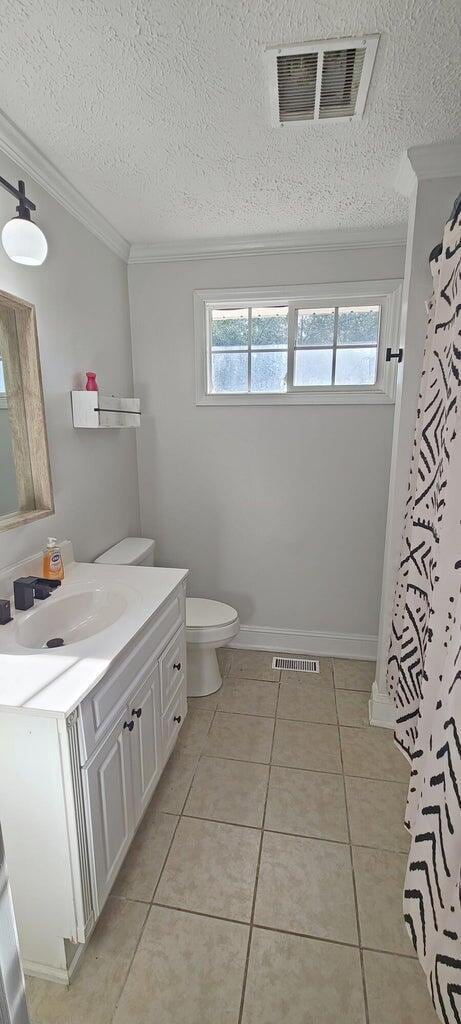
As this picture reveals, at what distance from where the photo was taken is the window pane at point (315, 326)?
2.31m

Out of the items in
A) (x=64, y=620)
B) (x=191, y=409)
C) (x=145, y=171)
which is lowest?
(x=64, y=620)

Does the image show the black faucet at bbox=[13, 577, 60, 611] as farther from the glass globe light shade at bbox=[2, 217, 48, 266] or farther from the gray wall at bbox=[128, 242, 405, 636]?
the gray wall at bbox=[128, 242, 405, 636]

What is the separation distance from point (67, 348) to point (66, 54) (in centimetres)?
87

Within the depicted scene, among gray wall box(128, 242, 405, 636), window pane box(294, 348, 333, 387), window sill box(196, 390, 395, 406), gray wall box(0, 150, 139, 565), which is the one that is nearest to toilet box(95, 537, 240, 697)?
gray wall box(0, 150, 139, 565)

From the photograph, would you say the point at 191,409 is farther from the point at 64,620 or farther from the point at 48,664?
the point at 48,664

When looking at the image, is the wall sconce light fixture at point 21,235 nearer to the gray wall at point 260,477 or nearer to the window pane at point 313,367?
the gray wall at point 260,477

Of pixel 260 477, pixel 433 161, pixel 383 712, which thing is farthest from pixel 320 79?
pixel 383 712

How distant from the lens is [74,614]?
1535mm

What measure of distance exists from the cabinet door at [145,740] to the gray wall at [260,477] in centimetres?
117

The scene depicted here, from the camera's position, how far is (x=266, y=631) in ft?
8.71

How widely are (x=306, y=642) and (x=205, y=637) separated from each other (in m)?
0.82

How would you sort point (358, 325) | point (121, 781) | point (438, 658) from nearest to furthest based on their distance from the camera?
point (438, 658), point (121, 781), point (358, 325)

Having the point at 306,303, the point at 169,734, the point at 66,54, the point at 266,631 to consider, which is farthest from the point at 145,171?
the point at 266,631

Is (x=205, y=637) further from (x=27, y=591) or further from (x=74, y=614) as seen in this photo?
(x=27, y=591)
